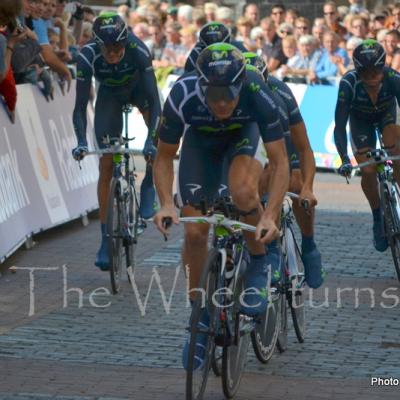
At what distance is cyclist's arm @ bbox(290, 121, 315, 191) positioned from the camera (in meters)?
8.66

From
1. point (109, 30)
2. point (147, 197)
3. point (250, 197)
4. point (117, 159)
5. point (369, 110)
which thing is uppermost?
point (109, 30)

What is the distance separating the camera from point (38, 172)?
1362cm

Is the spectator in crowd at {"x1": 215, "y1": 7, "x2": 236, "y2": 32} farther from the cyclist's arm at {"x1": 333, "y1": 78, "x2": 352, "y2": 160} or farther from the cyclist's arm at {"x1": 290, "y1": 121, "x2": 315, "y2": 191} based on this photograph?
the cyclist's arm at {"x1": 290, "y1": 121, "x2": 315, "y2": 191}

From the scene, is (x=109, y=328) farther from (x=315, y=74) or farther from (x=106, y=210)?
(x=315, y=74)

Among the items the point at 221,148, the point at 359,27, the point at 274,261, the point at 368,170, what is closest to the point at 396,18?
the point at 359,27

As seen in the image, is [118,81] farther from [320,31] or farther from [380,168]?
[320,31]

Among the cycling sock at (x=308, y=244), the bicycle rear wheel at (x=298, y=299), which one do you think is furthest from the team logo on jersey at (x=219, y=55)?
the cycling sock at (x=308, y=244)

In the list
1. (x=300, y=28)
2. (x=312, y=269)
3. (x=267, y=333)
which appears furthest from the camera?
(x=300, y=28)

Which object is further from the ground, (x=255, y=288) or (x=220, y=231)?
(x=220, y=231)

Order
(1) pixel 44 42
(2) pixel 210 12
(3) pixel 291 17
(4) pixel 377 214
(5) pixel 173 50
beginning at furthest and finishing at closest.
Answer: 1. (2) pixel 210 12
2. (3) pixel 291 17
3. (5) pixel 173 50
4. (1) pixel 44 42
5. (4) pixel 377 214

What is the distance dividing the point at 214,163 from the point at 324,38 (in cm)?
1285

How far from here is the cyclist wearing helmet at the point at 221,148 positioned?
7.23 metres

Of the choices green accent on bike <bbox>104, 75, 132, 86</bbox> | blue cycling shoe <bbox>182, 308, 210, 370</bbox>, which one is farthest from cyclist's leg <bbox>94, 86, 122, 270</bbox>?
blue cycling shoe <bbox>182, 308, 210, 370</bbox>

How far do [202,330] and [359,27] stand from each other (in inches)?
559
